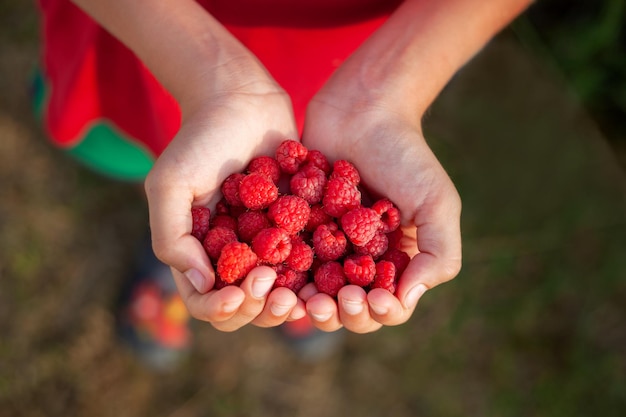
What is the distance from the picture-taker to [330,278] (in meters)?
1.46

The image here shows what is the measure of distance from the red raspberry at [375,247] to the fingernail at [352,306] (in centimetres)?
19

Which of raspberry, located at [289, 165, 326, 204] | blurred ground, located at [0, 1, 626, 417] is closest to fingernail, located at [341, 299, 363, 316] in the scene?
raspberry, located at [289, 165, 326, 204]

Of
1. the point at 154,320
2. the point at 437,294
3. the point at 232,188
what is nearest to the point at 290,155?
the point at 232,188

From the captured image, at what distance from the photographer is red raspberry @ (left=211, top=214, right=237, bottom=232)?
1554 mm

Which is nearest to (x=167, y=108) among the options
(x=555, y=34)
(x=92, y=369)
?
(x=92, y=369)

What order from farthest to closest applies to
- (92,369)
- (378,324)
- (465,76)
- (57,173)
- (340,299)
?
(465,76) < (57,173) < (92,369) < (378,324) < (340,299)

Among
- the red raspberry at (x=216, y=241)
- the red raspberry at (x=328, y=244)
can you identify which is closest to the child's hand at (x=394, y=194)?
the red raspberry at (x=328, y=244)

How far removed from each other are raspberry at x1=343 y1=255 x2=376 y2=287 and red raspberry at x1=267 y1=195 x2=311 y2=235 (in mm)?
153

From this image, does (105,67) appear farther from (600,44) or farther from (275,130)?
(600,44)

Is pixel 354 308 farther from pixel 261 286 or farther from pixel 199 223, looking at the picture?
pixel 199 223

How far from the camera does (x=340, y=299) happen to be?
1.38 m

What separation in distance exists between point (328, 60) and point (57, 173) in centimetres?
155

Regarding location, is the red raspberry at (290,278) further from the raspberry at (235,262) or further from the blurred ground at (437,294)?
the blurred ground at (437,294)

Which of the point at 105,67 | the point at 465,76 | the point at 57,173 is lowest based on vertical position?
the point at 57,173
